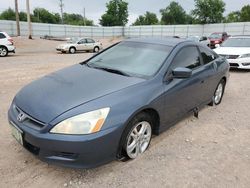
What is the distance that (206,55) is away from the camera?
470 cm

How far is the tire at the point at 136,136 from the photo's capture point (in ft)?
9.40

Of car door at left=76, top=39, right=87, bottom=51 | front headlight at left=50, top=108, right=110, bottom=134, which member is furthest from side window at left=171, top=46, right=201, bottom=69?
car door at left=76, top=39, right=87, bottom=51

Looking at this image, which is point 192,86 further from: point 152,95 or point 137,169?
point 137,169

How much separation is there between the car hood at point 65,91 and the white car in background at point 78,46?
60.6 ft

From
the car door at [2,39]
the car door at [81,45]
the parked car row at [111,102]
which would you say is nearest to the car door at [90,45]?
the car door at [81,45]

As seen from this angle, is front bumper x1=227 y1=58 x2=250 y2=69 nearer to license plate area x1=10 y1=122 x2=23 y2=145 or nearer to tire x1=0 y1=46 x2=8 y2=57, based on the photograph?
license plate area x1=10 y1=122 x2=23 y2=145

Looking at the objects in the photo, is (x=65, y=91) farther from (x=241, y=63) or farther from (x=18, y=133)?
(x=241, y=63)

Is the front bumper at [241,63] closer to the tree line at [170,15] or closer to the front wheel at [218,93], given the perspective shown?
the front wheel at [218,93]

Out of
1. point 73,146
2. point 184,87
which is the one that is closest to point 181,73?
point 184,87

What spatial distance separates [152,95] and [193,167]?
3.32 feet

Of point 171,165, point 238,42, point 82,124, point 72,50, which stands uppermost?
point 238,42

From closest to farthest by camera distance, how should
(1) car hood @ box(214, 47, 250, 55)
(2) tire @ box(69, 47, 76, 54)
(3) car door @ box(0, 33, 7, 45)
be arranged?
(1) car hood @ box(214, 47, 250, 55) < (3) car door @ box(0, 33, 7, 45) < (2) tire @ box(69, 47, 76, 54)

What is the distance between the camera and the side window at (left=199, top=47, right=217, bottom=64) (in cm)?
455

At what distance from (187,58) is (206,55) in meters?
0.85
